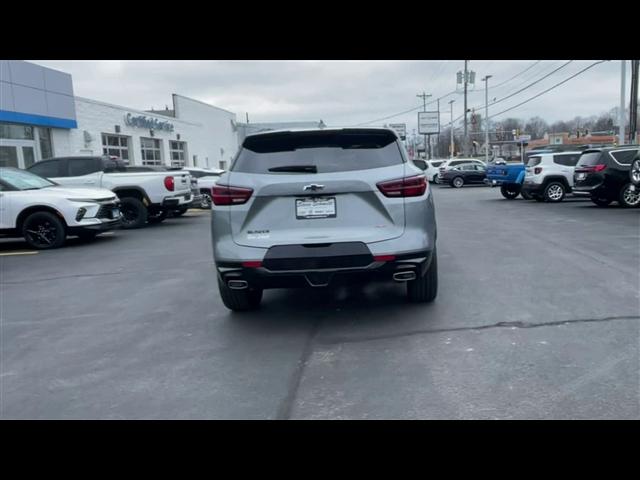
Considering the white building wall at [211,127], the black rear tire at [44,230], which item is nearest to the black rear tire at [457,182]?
the white building wall at [211,127]

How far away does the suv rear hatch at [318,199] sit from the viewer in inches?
177

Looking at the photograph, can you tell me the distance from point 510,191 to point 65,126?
1797 cm

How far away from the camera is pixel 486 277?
6719 millimetres

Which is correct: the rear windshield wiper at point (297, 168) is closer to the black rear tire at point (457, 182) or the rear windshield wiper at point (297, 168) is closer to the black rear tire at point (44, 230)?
the black rear tire at point (44, 230)

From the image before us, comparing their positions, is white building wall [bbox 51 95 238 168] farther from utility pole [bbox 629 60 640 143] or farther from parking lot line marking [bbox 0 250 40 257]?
utility pole [bbox 629 60 640 143]

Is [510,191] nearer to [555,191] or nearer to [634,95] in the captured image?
[555,191]

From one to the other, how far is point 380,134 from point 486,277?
2.83 metres

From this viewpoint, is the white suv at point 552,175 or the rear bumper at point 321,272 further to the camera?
the white suv at point 552,175

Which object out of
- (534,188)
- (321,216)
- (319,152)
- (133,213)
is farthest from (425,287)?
(534,188)

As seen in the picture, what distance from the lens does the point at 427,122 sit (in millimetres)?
62719

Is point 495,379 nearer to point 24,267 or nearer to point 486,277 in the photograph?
point 486,277

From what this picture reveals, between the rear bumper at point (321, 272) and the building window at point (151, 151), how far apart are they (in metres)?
27.4

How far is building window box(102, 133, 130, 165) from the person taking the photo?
25.4 meters
